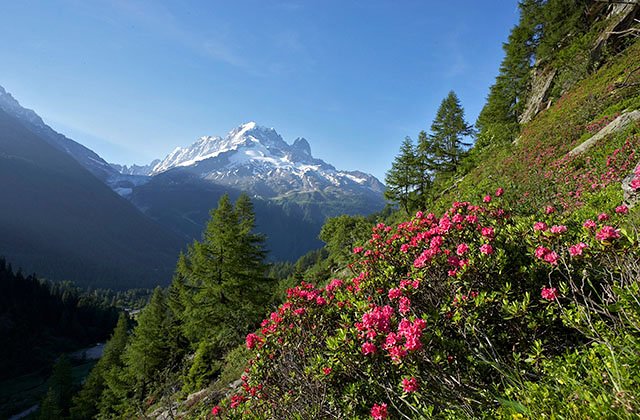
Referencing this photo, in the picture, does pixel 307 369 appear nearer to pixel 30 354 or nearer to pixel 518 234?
pixel 518 234

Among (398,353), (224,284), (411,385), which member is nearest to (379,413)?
(411,385)

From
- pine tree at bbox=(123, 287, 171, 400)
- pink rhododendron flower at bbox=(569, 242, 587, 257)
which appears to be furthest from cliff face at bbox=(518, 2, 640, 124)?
pine tree at bbox=(123, 287, 171, 400)

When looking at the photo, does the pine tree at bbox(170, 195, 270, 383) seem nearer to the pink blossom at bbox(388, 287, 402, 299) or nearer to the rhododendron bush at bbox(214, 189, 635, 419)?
the rhododendron bush at bbox(214, 189, 635, 419)

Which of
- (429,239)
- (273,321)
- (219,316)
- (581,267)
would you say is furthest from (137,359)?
(581,267)

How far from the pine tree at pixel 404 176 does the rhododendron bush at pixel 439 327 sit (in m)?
25.3

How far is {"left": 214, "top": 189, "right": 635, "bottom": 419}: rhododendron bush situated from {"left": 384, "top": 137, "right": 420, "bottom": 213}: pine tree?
25.3 m

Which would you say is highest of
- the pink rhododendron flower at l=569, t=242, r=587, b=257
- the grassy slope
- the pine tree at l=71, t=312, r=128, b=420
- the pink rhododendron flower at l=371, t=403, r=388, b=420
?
the grassy slope

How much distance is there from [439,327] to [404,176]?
27778 mm

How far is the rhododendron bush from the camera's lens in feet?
9.98

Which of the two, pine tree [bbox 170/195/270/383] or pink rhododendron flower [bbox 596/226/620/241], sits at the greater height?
pink rhododendron flower [bbox 596/226/620/241]

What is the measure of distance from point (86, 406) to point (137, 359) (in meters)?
18.0

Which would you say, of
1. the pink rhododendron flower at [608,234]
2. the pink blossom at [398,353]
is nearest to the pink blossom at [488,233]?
the pink rhododendron flower at [608,234]

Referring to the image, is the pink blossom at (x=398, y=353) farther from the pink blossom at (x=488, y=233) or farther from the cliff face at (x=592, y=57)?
the cliff face at (x=592, y=57)

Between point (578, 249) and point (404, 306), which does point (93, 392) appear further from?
point (578, 249)
